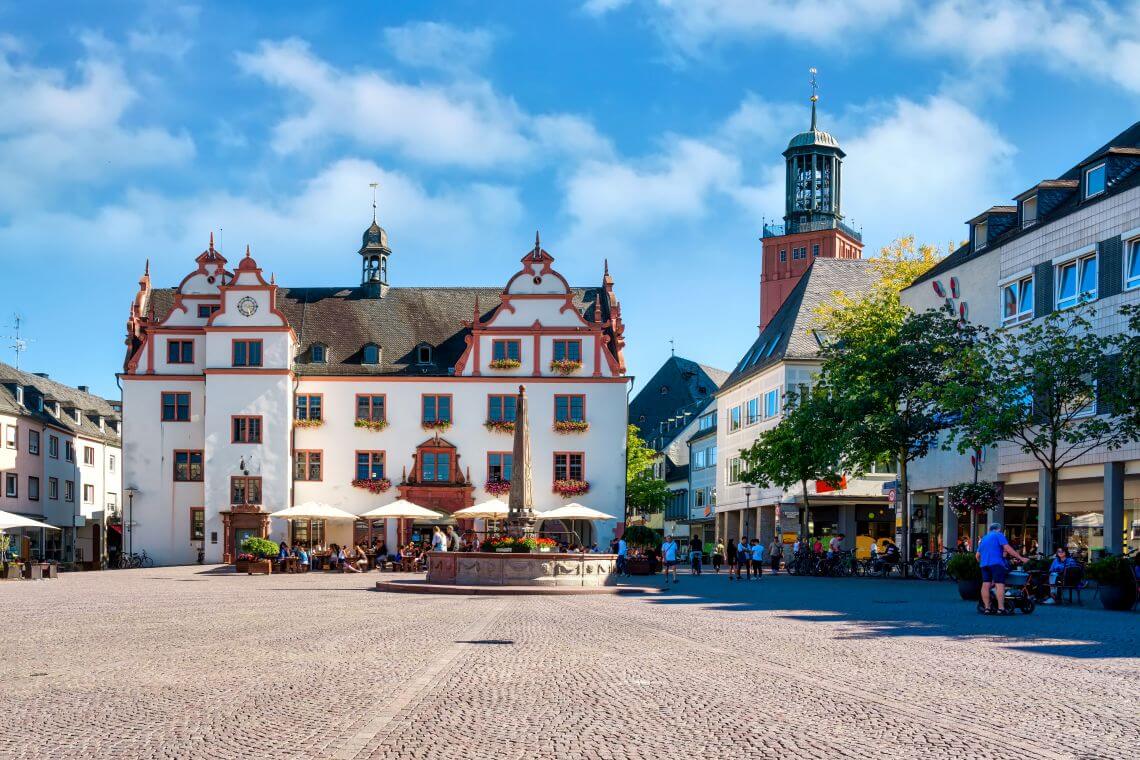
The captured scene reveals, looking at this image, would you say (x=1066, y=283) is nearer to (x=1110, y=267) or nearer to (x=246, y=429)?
(x=1110, y=267)

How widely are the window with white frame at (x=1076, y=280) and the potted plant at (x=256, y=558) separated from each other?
2852cm

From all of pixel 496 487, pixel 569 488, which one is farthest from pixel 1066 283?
pixel 496 487

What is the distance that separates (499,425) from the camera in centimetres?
6272

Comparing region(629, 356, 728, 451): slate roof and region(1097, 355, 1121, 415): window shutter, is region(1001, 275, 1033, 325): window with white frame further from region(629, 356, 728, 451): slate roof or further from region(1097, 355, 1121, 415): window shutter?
region(629, 356, 728, 451): slate roof

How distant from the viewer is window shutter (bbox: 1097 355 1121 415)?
109ft

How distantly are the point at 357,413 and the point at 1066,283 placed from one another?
32.7m

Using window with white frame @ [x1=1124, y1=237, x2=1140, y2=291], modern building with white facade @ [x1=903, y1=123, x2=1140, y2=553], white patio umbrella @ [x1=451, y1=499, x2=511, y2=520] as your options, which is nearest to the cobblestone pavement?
window with white frame @ [x1=1124, y1=237, x2=1140, y2=291]

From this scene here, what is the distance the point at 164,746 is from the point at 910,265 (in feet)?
188

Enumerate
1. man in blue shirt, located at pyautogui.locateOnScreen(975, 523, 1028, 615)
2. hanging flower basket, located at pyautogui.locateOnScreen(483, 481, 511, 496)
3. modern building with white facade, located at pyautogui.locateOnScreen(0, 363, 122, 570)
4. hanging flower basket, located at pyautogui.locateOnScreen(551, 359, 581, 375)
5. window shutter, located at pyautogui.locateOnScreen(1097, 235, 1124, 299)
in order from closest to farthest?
man in blue shirt, located at pyautogui.locateOnScreen(975, 523, 1028, 615) → window shutter, located at pyautogui.locateOnScreen(1097, 235, 1124, 299) → hanging flower basket, located at pyautogui.locateOnScreen(483, 481, 511, 496) → hanging flower basket, located at pyautogui.locateOnScreen(551, 359, 581, 375) → modern building with white facade, located at pyautogui.locateOnScreen(0, 363, 122, 570)

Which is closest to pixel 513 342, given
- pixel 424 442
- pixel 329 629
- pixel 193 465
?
pixel 424 442

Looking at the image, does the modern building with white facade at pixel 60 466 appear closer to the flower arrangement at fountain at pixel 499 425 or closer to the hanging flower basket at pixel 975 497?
the flower arrangement at fountain at pixel 499 425

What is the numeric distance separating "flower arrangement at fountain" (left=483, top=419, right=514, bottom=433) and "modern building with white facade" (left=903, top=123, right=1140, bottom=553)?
1969cm

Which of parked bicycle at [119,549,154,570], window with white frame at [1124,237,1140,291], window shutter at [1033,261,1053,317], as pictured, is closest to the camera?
window with white frame at [1124,237,1140,291]

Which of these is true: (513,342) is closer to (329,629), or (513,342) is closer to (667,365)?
(329,629)
